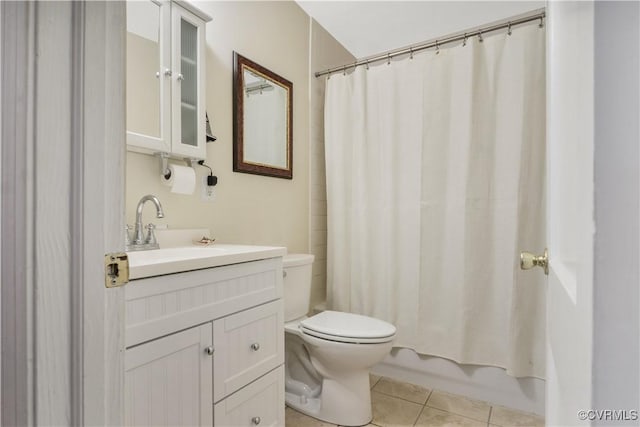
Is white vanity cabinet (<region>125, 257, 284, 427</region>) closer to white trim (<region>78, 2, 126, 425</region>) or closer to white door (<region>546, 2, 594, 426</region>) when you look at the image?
white trim (<region>78, 2, 126, 425</region>)

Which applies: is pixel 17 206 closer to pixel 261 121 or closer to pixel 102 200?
pixel 102 200

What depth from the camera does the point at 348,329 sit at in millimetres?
1568

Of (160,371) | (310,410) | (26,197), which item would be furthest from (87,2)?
(310,410)

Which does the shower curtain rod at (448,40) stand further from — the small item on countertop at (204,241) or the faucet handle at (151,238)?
the faucet handle at (151,238)

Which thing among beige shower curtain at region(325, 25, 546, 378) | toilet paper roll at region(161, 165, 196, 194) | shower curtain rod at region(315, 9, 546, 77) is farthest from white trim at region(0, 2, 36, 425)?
shower curtain rod at region(315, 9, 546, 77)

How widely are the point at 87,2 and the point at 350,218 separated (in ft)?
6.04

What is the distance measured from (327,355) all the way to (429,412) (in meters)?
0.64

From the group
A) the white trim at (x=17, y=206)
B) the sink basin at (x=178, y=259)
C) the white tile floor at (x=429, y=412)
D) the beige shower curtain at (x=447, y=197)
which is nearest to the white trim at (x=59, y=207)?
the white trim at (x=17, y=206)

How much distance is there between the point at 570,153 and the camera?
46cm

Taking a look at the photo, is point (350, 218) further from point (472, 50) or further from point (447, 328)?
point (472, 50)

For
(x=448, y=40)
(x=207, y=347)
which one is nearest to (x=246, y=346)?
(x=207, y=347)

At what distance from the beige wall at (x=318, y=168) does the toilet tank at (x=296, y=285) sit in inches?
17.9

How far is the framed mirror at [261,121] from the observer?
1766 millimetres

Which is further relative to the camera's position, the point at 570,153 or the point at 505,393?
the point at 505,393
